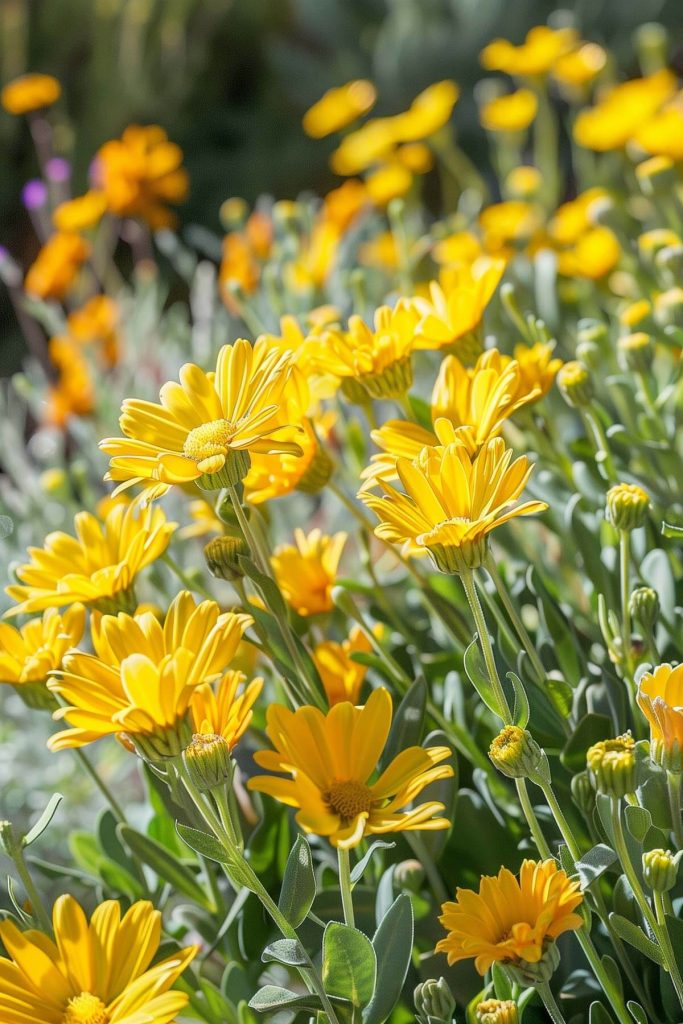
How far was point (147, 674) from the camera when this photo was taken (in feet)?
1.41

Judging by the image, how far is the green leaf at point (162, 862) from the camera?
57 cm

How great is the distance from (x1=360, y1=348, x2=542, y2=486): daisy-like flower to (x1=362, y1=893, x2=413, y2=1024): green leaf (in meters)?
0.18

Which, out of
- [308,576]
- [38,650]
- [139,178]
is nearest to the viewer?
[38,650]

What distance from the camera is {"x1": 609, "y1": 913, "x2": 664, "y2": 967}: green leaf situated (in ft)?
1.47

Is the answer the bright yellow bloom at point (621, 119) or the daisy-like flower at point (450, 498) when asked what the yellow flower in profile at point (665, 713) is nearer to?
the daisy-like flower at point (450, 498)

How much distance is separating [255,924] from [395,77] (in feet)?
7.95

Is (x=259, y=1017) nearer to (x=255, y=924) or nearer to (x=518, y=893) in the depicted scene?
(x=255, y=924)

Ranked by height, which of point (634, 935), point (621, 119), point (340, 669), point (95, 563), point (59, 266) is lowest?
point (634, 935)

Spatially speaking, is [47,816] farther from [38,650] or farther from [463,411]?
[463,411]

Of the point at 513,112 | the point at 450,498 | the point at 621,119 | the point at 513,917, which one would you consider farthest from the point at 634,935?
the point at 513,112

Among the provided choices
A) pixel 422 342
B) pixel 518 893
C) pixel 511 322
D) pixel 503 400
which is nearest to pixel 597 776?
pixel 518 893

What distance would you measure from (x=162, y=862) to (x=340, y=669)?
0.13m

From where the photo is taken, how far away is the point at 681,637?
0.63 m

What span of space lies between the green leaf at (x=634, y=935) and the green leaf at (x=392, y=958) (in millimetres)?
81
